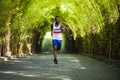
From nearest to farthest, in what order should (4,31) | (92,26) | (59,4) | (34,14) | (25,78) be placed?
1. (25,78)
2. (4,31)
3. (92,26)
4. (34,14)
5. (59,4)

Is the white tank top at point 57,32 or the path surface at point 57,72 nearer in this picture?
the path surface at point 57,72

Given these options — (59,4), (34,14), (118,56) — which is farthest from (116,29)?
(59,4)

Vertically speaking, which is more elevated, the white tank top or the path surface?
the white tank top

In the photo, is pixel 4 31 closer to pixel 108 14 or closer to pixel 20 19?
pixel 20 19

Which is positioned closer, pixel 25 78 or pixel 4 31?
pixel 25 78

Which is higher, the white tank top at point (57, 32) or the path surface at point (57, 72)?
the white tank top at point (57, 32)

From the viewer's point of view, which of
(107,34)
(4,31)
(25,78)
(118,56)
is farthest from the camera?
(4,31)

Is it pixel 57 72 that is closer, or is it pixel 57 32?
pixel 57 72

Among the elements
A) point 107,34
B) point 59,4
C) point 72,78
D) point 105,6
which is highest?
point 59,4

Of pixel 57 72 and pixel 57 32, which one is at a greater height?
pixel 57 32

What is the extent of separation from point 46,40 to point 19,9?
70845 mm

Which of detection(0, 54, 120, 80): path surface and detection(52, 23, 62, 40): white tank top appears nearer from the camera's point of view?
detection(0, 54, 120, 80): path surface

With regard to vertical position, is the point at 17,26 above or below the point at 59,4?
below

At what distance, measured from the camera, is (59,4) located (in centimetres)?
3897
